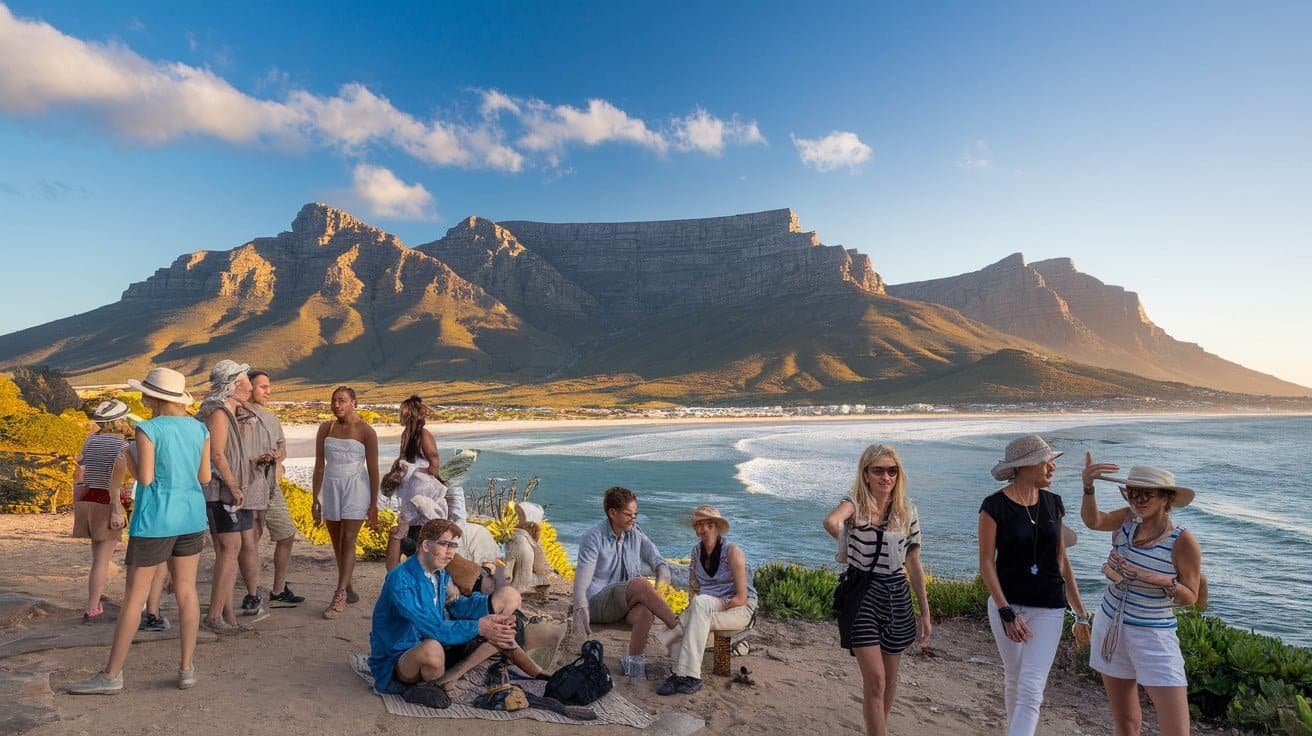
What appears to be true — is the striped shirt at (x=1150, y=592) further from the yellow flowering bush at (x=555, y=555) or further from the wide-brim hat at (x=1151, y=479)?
the yellow flowering bush at (x=555, y=555)

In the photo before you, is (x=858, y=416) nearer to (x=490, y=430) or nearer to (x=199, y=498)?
(x=490, y=430)

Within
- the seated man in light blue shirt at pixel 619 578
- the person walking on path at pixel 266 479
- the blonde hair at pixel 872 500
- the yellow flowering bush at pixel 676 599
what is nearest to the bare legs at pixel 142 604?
the person walking on path at pixel 266 479

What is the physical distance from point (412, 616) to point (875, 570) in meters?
2.76

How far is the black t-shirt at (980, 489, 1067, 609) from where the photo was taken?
3.77 meters

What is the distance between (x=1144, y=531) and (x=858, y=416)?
234 feet

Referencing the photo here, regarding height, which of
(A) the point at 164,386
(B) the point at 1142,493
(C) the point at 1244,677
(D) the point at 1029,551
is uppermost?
(A) the point at 164,386

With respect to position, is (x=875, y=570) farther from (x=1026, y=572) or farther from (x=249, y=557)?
(x=249, y=557)

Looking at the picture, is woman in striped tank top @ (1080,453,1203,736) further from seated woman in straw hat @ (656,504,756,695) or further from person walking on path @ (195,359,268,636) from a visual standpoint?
person walking on path @ (195,359,268,636)

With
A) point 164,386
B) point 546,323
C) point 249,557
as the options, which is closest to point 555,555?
point 249,557

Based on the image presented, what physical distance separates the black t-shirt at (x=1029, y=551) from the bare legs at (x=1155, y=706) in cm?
54

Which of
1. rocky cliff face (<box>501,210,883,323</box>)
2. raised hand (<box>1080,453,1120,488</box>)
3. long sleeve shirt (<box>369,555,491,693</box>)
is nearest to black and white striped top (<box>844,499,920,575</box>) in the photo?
raised hand (<box>1080,453,1120,488</box>)

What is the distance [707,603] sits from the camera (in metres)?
5.06

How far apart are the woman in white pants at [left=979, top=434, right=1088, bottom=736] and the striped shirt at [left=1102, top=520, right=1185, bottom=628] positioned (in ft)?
0.76

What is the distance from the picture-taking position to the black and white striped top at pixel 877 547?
3900 millimetres
